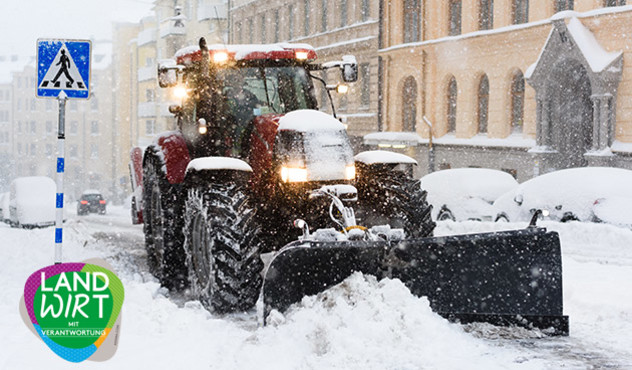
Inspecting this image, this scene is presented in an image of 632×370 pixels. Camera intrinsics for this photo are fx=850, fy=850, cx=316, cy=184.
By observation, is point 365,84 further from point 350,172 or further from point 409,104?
point 350,172

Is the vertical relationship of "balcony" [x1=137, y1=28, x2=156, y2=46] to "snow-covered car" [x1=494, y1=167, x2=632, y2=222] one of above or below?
above

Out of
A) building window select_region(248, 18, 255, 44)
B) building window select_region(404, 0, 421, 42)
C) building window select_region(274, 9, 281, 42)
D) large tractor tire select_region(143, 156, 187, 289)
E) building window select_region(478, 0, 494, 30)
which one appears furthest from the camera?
building window select_region(248, 18, 255, 44)

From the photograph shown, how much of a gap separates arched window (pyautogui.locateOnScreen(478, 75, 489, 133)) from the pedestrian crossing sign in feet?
62.0

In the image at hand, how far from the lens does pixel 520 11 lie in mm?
24312

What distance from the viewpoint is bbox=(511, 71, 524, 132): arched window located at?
24.5m

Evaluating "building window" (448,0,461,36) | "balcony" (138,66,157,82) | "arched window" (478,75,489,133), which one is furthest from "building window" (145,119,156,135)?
"arched window" (478,75,489,133)

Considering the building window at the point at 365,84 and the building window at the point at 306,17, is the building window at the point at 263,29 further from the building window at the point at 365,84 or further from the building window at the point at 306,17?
the building window at the point at 365,84

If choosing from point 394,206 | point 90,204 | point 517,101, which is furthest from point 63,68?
point 90,204

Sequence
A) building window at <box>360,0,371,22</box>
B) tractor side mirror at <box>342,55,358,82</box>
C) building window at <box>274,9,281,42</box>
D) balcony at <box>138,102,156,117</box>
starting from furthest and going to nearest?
balcony at <box>138,102,156,117</box> → building window at <box>274,9,281,42</box> → building window at <box>360,0,371,22</box> → tractor side mirror at <box>342,55,358,82</box>

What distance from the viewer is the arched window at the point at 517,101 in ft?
80.5

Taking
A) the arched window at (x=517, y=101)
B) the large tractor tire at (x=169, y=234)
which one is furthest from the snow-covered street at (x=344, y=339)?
the arched window at (x=517, y=101)

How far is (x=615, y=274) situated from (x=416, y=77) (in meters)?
19.1

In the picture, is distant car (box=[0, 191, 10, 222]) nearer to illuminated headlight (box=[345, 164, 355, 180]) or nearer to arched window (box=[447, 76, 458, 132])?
arched window (box=[447, 76, 458, 132])

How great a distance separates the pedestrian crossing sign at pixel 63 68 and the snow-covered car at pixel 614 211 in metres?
8.57
